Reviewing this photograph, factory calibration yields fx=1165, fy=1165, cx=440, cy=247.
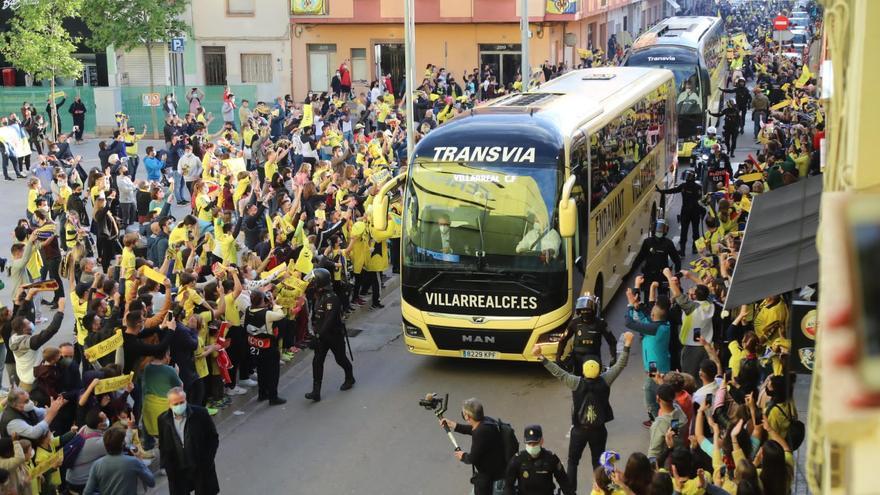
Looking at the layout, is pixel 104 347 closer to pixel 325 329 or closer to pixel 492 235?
pixel 325 329

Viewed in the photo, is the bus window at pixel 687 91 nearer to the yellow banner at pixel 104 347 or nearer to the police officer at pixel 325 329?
the police officer at pixel 325 329

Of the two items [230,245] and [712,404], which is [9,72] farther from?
[712,404]

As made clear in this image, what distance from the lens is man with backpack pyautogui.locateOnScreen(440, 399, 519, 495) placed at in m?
9.52

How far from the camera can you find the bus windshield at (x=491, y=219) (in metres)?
14.1

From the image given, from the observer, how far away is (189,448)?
10.1 m

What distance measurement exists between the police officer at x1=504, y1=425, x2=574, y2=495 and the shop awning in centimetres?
183

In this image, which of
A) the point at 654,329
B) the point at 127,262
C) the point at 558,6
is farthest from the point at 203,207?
the point at 558,6

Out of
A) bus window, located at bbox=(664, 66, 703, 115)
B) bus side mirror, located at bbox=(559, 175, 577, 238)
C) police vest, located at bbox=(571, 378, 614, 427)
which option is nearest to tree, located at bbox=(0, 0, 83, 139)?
bus window, located at bbox=(664, 66, 703, 115)

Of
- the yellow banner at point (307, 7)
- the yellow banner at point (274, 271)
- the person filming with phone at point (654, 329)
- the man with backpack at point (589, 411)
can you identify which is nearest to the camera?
the man with backpack at point (589, 411)

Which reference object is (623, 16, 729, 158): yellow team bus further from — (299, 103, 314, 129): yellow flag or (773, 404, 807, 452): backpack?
(773, 404, 807, 452): backpack


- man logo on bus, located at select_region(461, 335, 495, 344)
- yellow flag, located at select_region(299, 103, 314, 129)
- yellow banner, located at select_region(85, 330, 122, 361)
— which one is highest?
yellow flag, located at select_region(299, 103, 314, 129)

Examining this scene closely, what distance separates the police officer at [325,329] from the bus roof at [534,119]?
6.76 feet

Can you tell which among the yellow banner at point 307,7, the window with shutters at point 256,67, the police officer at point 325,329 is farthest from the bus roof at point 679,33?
the police officer at point 325,329

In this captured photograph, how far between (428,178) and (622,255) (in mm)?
5219
